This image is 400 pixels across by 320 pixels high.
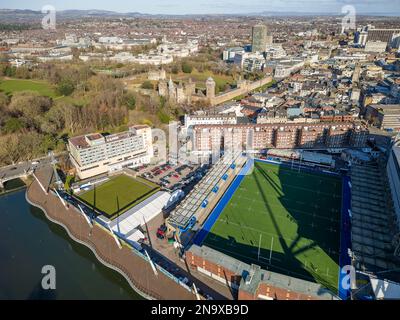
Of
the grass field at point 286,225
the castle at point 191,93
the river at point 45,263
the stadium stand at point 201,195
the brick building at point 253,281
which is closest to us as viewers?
the brick building at point 253,281

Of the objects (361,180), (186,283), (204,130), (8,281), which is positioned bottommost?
(8,281)

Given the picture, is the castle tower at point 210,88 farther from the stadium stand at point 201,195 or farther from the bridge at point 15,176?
the bridge at point 15,176

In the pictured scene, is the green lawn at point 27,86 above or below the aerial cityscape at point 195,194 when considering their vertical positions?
above

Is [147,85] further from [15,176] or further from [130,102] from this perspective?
[15,176]

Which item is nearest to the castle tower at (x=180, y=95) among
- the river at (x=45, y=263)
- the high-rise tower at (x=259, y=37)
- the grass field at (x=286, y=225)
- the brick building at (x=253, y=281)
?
the grass field at (x=286, y=225)

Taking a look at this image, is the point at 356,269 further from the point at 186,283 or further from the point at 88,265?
the point at 88,265

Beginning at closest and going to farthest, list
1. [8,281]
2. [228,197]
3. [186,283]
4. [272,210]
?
1. [186,283]
2. [8,281]
3. [272,210]
4. [228,197]

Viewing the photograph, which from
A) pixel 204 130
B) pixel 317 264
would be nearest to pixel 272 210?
→ pixel 317 264
